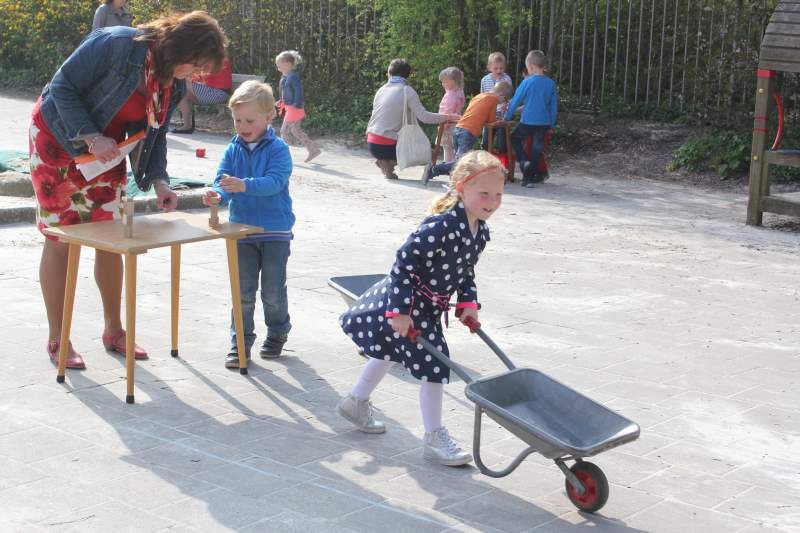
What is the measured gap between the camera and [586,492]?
4.14 metres

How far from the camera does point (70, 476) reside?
431 centimetres

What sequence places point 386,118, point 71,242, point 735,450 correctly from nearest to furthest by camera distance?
point 735,450 < point 71,242 < point 386,118

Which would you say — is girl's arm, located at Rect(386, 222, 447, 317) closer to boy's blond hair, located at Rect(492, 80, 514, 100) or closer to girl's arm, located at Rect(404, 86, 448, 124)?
girl's arm, located at Rect(404, 86, 448, 124)

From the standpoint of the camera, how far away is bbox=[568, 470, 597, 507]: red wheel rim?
4.12 meters

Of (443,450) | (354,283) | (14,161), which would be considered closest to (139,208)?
(14,161)

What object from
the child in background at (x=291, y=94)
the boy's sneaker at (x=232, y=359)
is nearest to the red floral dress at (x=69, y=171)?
the boy's sneaker at (x=232, y=359)

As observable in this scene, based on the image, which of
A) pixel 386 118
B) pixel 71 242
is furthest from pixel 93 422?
pixel 386 118

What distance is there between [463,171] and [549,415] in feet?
3.32

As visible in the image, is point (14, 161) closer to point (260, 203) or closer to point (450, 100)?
point (450, 100)

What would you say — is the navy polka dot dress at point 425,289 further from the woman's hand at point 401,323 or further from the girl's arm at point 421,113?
the girl's arm at point 421,113

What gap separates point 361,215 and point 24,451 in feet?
20.6

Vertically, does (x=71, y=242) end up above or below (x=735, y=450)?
above

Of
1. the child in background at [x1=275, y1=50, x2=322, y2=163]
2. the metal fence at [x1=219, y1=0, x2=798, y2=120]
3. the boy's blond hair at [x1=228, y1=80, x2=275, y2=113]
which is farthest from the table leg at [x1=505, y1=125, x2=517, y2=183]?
the boy's blond hair at [x1=228, y1=80, x2=275, y2=113]

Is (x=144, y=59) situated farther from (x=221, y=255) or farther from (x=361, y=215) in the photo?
(x=361, y=215)
